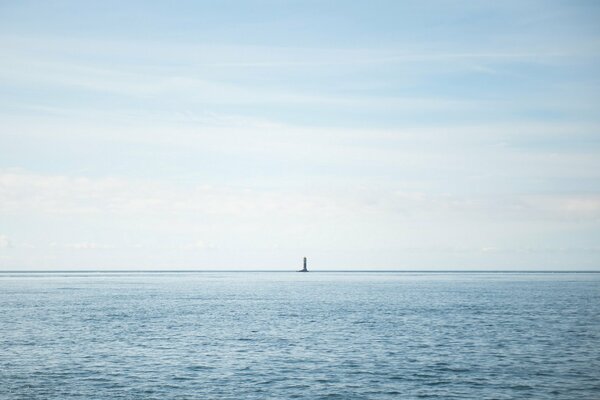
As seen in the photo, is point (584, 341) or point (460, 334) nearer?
point (584, 341)

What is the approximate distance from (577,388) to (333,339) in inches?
1081

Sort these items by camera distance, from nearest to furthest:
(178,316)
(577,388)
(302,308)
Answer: (577,388), (178,316), (302,308)

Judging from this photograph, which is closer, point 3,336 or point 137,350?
point 137,350

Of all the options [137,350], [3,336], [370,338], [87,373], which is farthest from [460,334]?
[3,336]

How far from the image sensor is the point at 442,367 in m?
47.2

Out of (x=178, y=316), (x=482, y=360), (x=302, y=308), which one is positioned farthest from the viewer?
(x=302, y=308)

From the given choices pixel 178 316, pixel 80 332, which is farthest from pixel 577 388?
pixel 178 316

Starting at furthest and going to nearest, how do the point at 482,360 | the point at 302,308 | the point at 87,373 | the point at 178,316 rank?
the point at 302,308, the point at 178,316, the point at 482,360, the point at 87,373

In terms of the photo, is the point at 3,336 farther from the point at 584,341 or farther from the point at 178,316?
the point at 584,341

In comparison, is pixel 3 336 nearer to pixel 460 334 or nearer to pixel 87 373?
pixel 87 373

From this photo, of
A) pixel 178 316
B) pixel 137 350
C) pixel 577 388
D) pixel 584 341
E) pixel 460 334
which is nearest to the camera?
pixel 577 388

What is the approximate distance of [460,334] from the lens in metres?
66.3

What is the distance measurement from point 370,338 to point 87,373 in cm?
2954

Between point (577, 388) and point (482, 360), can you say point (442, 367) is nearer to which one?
point (482, 360)
